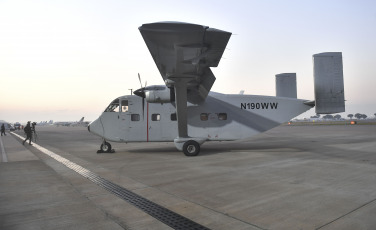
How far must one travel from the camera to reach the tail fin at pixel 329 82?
11.4m

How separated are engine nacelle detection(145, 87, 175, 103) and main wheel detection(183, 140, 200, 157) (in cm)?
242

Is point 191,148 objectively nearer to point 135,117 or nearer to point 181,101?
point 181,101

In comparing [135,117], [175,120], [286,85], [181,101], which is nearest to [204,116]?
[175,120]

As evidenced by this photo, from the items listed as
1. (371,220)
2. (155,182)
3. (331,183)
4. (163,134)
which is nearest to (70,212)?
(155,182)

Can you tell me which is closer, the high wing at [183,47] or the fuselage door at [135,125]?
the high wing at [183,47]

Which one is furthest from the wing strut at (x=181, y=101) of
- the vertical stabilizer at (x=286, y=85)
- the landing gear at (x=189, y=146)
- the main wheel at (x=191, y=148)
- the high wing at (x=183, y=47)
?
the vertical stabilizer at (x=286, y=85)

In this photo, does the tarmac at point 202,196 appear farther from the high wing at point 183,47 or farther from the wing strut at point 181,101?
the high wing at point 183,47

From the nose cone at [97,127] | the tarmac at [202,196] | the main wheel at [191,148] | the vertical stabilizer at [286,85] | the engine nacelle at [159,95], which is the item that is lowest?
the tarmac at [202,196]

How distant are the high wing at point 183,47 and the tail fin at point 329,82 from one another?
563 centimetres

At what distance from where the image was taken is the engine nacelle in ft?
37.9

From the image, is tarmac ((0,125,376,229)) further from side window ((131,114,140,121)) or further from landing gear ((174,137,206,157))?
side window ((131,114,140,121))

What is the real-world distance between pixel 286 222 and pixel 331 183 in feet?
10.1

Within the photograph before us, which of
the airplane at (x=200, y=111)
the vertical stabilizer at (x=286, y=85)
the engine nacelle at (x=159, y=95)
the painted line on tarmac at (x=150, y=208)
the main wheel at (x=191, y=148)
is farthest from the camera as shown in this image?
the vertical stabilizer at (x=286, y=85)

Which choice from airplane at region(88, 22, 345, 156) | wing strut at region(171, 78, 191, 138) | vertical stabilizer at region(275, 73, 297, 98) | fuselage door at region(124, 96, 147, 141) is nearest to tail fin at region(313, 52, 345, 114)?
airplane at region(88, 22, 345, 156)
